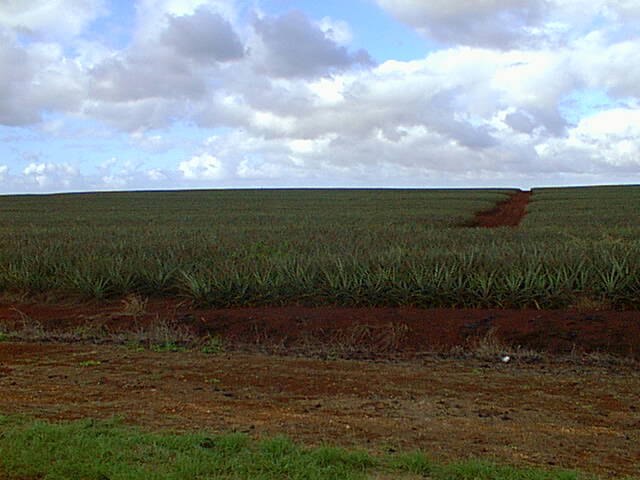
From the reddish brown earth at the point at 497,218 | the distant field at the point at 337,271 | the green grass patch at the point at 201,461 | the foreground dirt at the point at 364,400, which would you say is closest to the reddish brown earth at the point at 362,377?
the foreground dirt at the point at 364,400

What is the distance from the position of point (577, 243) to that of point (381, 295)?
643 cm

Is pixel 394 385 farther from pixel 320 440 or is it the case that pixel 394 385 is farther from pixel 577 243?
pixel 577 243

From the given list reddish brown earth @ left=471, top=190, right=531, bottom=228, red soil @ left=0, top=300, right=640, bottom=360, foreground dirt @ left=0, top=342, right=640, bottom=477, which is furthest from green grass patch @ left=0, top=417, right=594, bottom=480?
reddish brown earth @ left=471, top=190, right=531, bottom=228

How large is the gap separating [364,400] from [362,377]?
1.04 meters

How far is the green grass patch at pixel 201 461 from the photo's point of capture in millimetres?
4273

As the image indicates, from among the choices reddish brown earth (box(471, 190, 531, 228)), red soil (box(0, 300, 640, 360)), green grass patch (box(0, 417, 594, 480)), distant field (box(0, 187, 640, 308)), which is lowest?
red soil (box(0, 300, 640, 360))

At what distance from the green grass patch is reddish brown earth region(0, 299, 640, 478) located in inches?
13.2

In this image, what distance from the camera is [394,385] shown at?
7090mm

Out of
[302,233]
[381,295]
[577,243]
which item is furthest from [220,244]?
[577,243]

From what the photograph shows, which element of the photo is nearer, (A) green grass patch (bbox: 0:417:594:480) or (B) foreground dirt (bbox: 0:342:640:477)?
(A) green grass patch (bbox: 0:417:594:480)

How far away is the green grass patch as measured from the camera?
427cm

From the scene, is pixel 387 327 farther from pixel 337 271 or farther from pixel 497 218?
pixel 497 218

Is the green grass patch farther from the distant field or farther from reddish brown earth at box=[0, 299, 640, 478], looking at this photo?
the distant field

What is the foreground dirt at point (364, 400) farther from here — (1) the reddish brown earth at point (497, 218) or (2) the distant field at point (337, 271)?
(1) the reddish brown earth at point (497, 218)
